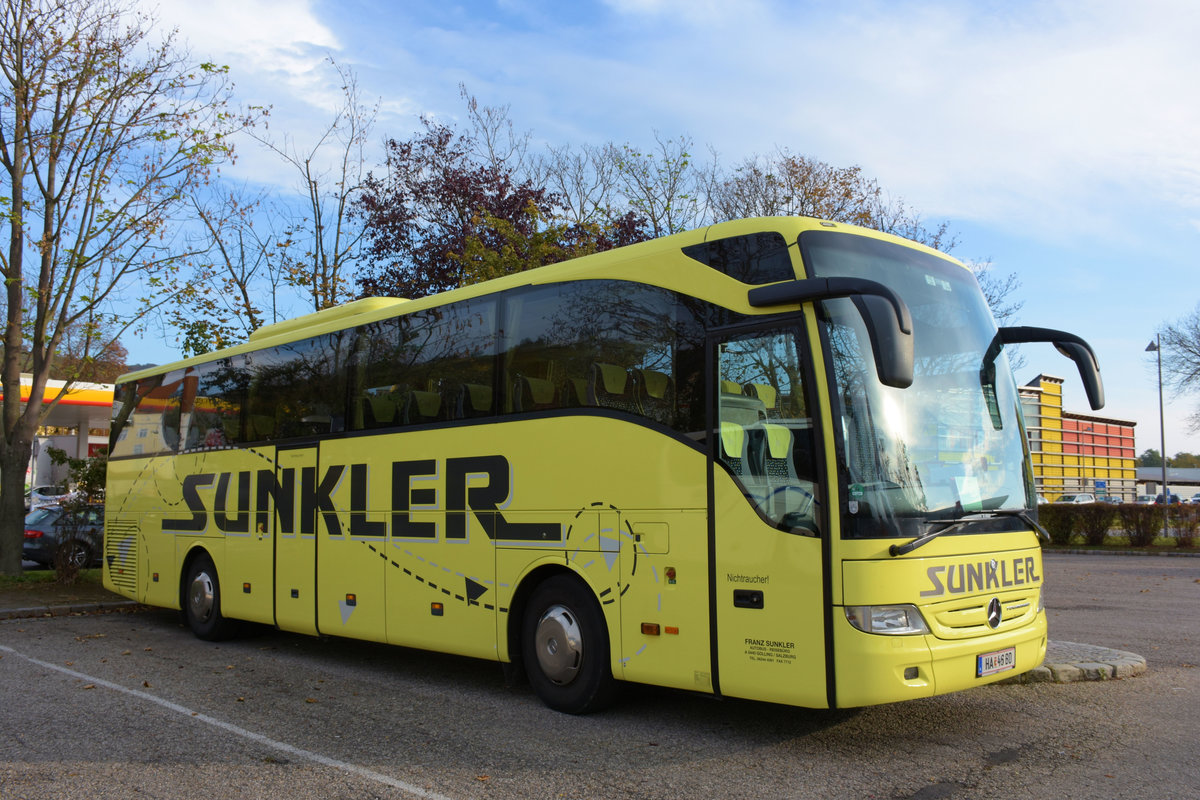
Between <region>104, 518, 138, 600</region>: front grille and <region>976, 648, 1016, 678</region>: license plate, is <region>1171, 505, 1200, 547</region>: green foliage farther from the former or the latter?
<region>104, 518, 138, 600</region>: front grille

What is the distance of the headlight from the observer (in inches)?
221

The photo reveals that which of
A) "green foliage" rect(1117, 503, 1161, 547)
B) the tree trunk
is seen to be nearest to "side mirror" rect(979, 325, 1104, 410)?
the tree trunk

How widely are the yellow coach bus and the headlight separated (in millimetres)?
13

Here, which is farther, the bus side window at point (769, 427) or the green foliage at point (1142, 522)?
the green foliage at point (1142, 522)

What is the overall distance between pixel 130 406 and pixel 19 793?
30.4 feet

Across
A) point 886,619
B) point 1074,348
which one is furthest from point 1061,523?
point 886,619

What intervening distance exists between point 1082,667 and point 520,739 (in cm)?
495

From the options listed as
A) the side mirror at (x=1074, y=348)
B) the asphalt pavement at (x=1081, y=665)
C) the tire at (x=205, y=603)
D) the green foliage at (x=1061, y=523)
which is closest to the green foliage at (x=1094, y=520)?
the green foliage at (x=1061, y=523)

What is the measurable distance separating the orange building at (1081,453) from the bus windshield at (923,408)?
135 ft

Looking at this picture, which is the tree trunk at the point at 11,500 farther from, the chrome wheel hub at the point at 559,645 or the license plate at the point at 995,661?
the license plate at the point at 995,661

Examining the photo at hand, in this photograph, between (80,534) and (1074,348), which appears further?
(80,534)

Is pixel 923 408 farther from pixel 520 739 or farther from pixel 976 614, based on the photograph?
pixel 520 739

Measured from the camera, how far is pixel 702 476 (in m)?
6.41

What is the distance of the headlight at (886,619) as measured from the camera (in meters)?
5.61
